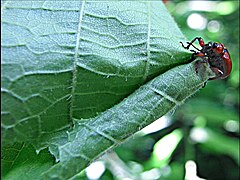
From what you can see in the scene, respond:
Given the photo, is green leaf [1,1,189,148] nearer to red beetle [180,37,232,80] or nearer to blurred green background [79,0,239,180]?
red beetle [180,37,232,80]

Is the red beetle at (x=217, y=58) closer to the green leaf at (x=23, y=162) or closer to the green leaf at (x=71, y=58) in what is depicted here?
the green leaf at (x=71, y=58)

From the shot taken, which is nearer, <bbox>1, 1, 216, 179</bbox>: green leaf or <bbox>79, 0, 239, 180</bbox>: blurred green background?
<bbox>1, 1, 216, 179</bbox>: green leaf

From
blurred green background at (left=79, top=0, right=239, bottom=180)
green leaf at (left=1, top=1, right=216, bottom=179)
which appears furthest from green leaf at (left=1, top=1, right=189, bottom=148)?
blurred green background at (left=79, top=0, right=239, bottom=180)

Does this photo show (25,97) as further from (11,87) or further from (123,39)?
(123,39)

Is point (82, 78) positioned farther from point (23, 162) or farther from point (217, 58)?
point (217, 58)

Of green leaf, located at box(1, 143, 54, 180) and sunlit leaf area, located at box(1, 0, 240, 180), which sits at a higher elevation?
sunlit leaf area, located at box(1, 0, 240, 180)

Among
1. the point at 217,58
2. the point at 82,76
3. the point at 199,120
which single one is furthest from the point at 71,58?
the point at 199,120

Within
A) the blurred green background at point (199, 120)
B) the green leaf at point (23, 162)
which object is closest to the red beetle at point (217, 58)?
the green leaf at point (23, 162)
